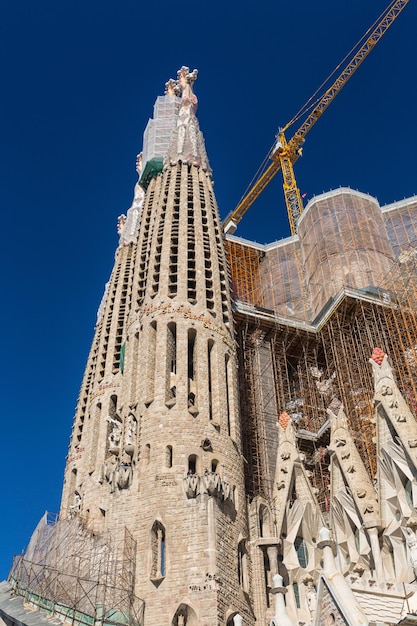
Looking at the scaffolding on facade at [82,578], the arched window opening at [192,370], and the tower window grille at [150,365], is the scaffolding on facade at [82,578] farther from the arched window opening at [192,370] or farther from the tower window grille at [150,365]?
the arched window opening at [192,370]

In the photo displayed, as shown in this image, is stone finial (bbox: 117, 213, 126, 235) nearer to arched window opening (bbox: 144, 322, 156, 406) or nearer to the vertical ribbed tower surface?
the vertical ribbed tower surface

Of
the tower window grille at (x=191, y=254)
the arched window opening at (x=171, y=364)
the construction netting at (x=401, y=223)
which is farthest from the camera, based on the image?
the construction netting at (x=401, y=223)

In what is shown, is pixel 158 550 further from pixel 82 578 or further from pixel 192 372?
pixel 192 372

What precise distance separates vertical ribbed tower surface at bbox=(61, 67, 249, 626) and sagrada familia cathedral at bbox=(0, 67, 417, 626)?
0.07 metres

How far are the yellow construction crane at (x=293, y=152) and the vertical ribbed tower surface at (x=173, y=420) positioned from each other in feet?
53.9

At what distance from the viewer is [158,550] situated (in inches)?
853

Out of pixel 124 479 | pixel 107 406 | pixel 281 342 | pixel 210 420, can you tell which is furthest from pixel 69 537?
pixel 281 342

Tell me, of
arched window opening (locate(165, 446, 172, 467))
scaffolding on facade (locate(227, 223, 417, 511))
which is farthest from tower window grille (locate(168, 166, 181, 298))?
arched window opening (locate(165, 446, 172, 467))

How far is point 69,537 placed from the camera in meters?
23.4

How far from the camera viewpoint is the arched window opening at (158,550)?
21.2m

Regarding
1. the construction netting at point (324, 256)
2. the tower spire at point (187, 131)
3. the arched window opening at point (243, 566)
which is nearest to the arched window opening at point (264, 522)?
the arched window opening at point (243, 566)

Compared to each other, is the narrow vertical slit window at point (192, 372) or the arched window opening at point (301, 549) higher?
the narrow vertical slit window at point (192, 372)

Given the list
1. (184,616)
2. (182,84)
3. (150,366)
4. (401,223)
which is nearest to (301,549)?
(184,616)

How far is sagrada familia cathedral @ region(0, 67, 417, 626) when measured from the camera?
20781 millimetres
